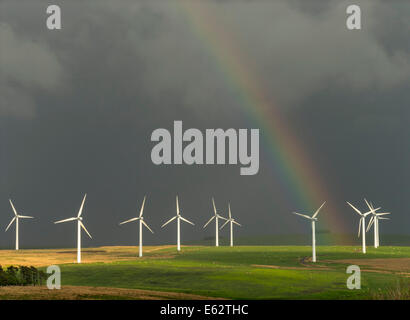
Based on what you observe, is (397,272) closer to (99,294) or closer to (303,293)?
(303,293)

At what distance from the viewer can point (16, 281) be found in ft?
272

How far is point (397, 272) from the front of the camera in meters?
104

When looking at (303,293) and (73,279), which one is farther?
(73,279)
